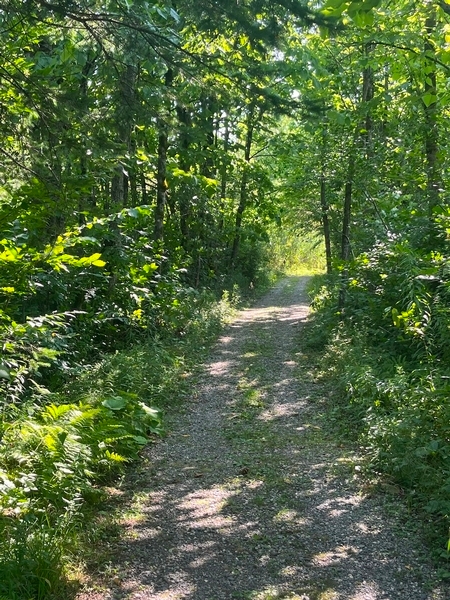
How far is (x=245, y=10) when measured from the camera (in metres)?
4.68

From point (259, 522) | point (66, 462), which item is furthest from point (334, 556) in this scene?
point (66, 462)

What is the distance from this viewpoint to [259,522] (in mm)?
4383

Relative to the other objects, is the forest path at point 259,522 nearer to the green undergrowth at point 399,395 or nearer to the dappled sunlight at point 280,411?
the dappled sunlight at point 280,411

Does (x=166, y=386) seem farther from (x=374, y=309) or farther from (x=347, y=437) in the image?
(x=374, y=309)

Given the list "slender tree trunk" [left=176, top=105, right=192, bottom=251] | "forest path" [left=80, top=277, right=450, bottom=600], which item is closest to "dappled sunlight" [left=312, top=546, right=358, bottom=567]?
"forest path" [left=80, top=277, right=450, bottom=600]

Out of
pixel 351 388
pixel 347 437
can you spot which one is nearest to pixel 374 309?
pixel 351 388

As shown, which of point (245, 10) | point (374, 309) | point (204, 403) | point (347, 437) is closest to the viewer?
point (245, 10)

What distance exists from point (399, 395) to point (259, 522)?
8.16 feet

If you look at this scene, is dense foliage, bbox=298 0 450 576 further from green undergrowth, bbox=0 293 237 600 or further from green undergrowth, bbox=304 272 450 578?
green undergrowth, bbox=0 293 237 600

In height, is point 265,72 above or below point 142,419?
above

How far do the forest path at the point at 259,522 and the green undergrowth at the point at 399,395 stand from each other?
0.27 m

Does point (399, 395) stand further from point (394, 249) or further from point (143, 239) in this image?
point (143, 239)

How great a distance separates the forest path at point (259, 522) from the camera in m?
3.55

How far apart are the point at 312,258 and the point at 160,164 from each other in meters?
29.6
